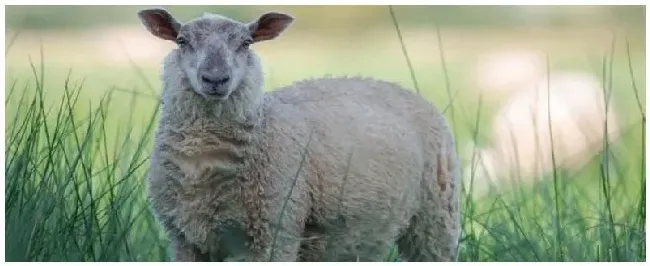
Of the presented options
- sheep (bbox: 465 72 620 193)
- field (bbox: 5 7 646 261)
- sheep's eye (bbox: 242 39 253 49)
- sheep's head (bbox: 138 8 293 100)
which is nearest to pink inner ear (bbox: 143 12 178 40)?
sheep's head (bbox: 138 8 293 100)

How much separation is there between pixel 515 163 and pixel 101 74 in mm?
1978

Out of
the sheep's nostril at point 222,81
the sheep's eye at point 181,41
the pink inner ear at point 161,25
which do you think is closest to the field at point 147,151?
the pink inner ear at point 161,25

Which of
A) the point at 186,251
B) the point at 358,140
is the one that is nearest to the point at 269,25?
the point at 358,140

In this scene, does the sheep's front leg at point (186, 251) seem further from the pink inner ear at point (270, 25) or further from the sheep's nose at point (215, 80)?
the pink inner ear at point (270, 25)

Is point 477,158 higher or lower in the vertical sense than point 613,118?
lower

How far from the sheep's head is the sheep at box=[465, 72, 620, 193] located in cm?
163

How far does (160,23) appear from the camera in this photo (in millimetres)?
5230

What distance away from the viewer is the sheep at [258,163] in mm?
5121

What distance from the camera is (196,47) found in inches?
199

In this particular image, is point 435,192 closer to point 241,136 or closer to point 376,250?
point 376,250

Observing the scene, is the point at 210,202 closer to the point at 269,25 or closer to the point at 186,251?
the point at 186,251

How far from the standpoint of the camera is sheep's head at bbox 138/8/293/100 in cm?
497

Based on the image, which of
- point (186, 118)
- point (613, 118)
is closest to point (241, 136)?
point (186, 118)

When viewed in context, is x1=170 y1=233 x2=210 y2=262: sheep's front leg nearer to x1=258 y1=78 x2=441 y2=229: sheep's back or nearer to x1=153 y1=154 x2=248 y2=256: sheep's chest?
x1=153 y1=154 x2=248 y2=256: sheep's chest
